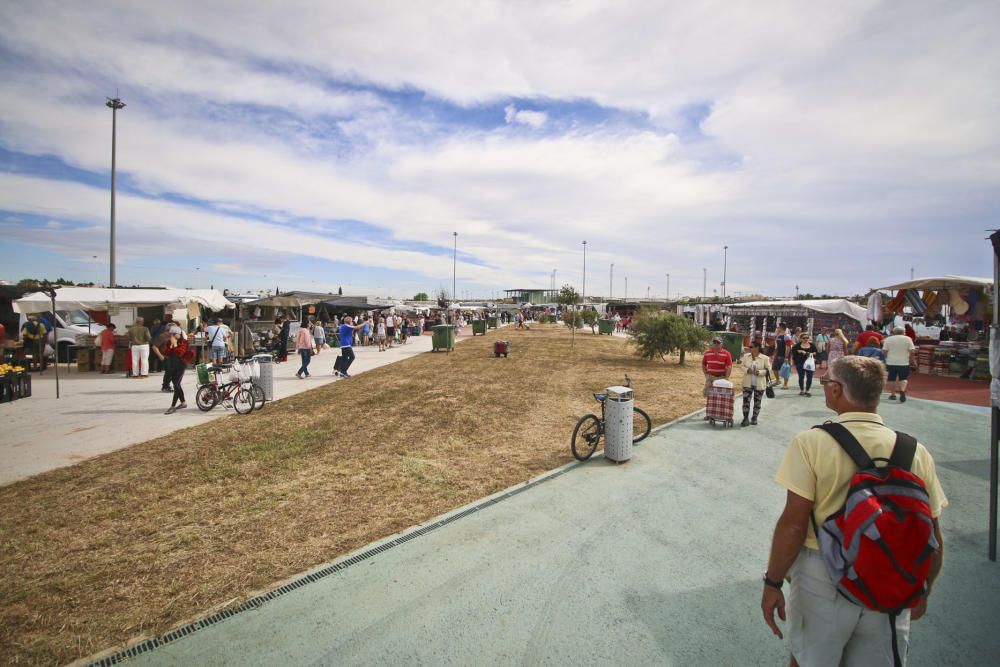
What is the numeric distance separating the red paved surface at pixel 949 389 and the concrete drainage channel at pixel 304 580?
1103cm

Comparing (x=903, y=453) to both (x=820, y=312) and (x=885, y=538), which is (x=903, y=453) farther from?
(x=820, y=312)

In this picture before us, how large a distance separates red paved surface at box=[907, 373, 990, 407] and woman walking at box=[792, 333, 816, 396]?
7.84 ft

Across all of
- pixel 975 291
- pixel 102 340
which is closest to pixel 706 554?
pixel 975 291

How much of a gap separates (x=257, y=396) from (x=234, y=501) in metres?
4.77

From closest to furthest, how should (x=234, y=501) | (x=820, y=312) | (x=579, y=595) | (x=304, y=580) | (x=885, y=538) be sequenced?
(x=885, y=538) → (x=579, y=595) → (x=304, y=580) → (x=234, y=501) → (x=820, y=312)

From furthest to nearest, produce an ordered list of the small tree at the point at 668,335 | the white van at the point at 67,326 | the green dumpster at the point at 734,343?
1. the green dumpster at the point at 734,343
2. the small tree at the point at 668,335
3. the white van at the point at 67,326

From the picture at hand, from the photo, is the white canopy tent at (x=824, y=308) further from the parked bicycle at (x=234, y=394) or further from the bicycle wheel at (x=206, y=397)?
the bicycle wheel at (x=206, y=397)

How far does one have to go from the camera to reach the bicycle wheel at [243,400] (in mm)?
8891

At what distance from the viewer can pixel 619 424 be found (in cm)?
588

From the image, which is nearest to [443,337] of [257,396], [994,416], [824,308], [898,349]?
[257,396]

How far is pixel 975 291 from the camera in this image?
1071cm

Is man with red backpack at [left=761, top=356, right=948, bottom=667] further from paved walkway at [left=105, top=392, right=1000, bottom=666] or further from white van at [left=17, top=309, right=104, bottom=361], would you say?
white van at [left=17, top=309, right=104, bottom=361]

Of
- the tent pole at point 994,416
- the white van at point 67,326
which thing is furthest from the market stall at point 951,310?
the white van at point 67,326

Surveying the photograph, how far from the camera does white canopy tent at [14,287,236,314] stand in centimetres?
1339
